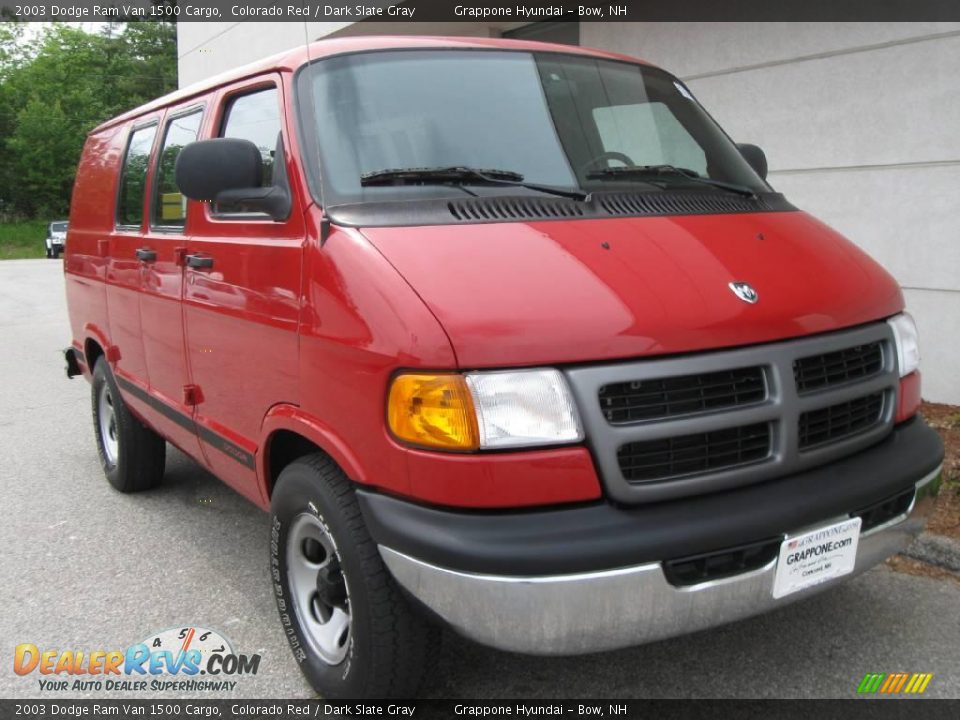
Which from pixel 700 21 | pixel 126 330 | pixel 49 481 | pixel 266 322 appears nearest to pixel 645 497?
pixel 266 322

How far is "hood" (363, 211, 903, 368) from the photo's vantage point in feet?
7.71

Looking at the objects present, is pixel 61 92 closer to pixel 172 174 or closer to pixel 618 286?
pixel 172 174

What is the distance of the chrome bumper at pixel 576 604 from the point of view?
2244mm

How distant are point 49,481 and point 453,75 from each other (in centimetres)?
390

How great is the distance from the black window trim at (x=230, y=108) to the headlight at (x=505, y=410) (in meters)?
1.13

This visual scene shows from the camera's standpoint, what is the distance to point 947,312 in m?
6.09

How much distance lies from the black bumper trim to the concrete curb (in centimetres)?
165

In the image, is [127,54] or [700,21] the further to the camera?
[127,54]

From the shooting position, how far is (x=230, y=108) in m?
3.67

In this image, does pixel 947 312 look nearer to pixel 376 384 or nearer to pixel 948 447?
pixel 948 447

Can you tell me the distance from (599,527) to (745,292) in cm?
86

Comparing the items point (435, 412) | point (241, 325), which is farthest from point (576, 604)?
point (241, 325)

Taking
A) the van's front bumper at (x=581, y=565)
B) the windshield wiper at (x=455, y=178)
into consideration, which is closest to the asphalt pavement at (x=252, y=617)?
the van's front bumper at (x=581, y=565)

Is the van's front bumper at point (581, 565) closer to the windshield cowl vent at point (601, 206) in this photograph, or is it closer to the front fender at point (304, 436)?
the front fender at point (304, 436)
